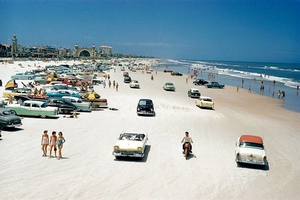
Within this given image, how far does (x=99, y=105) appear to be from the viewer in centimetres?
2727

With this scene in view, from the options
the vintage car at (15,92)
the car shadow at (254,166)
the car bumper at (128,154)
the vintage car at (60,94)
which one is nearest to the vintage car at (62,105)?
the vintage car at (60,94)

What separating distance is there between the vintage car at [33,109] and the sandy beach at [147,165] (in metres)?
0.51

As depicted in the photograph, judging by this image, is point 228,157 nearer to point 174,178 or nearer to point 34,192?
point 174,178

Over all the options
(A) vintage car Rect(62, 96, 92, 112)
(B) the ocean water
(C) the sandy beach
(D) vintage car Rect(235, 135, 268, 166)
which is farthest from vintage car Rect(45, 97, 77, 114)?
(B) the ocean water

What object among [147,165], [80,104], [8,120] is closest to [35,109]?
[8,120]

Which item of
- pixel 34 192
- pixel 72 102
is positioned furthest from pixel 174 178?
pixel 72 102

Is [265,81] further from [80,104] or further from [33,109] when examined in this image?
[33,109]

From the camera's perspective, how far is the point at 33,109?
2153cm

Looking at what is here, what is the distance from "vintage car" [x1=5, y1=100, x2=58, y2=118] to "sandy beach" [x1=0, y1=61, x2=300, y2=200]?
1.67ft

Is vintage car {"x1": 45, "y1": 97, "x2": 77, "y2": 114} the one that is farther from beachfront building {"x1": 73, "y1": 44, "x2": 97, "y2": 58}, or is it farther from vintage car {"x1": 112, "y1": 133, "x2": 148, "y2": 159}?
beachfront building {"x1": 73, "y1": 44, "x2": 97, "y2": 58}

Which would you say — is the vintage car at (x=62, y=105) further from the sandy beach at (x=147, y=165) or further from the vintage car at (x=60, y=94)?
the vintage car at (x=60, y=94)

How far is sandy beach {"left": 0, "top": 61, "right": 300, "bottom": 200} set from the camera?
11.0 m

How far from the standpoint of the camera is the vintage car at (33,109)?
21.3 metres

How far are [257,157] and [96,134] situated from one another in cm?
887
